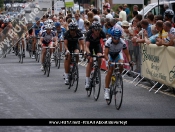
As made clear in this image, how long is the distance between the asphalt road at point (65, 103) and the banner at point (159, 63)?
444 millimetres

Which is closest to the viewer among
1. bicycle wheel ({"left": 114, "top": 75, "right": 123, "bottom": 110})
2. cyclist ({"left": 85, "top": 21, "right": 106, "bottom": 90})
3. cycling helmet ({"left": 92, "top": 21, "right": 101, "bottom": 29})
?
bicycle wheel ({"left": 114, "top": 75, "right": 123, "bottom": 110})

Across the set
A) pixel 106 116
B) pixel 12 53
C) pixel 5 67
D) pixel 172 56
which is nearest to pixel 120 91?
pixel 106 116

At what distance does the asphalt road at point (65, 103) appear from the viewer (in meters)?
11.6

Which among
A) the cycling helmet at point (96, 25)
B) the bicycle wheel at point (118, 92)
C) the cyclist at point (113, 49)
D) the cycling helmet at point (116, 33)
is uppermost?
the cycling helmet at point (96, 25)

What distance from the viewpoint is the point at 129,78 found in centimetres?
1903

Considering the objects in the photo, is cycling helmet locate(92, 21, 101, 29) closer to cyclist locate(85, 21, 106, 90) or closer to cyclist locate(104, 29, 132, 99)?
cyclist locate(85, 21, 106, 90)

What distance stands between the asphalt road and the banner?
0.44 meters

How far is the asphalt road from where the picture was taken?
11.6 metres

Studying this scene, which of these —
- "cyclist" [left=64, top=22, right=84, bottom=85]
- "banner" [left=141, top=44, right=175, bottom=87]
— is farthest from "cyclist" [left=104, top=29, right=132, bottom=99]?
"cyclist" [left=64, top=22, right=84, bottom=85]

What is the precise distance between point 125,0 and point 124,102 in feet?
25.4

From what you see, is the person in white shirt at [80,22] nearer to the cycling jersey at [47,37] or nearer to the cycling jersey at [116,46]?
the cycling jersey at [47,37]

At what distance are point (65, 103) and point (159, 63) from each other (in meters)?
3.21

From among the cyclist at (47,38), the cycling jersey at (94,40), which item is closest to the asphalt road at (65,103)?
the cycling jersey at (94,40)

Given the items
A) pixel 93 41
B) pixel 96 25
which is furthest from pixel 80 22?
pixel 96 25
